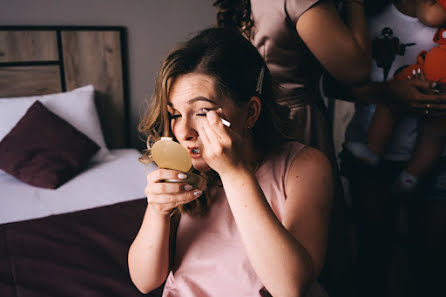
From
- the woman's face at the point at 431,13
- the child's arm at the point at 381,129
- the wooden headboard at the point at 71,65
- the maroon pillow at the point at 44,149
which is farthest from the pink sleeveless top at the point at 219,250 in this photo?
the wooden headboard at the point at 71,65

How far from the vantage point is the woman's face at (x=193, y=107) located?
2.98 ft

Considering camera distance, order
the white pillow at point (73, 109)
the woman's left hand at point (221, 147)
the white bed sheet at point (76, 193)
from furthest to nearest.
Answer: the white pillow at point (73, 109)
the white bed sheet at point (76, 193)
the woman's left hand at point (221, 147)

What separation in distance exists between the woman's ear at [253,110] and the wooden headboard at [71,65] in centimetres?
201

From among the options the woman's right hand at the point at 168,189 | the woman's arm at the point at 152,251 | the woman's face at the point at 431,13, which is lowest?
the woman's arm at the point at 152,251

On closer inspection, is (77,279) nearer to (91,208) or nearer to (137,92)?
(91,208)

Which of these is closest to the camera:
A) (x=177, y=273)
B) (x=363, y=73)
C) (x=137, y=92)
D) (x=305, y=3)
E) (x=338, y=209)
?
(x=177, y=273)

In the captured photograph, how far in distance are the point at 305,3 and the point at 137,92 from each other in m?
2.01

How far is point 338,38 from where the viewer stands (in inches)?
46.1

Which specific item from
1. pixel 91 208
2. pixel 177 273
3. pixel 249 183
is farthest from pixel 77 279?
pixel 249 183

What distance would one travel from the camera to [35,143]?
7.17 ft

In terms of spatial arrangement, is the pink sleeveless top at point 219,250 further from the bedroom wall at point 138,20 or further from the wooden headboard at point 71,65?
the wooden headboard at point 71,65

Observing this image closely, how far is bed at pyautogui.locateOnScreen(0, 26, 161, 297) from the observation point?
1.22 m

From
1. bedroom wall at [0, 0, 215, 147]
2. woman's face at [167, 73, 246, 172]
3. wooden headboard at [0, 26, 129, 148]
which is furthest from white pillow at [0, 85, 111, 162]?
woman's face at [167, 73, 246, 172]

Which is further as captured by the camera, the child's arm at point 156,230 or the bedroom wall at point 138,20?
the bedroom wall at point 138,20
